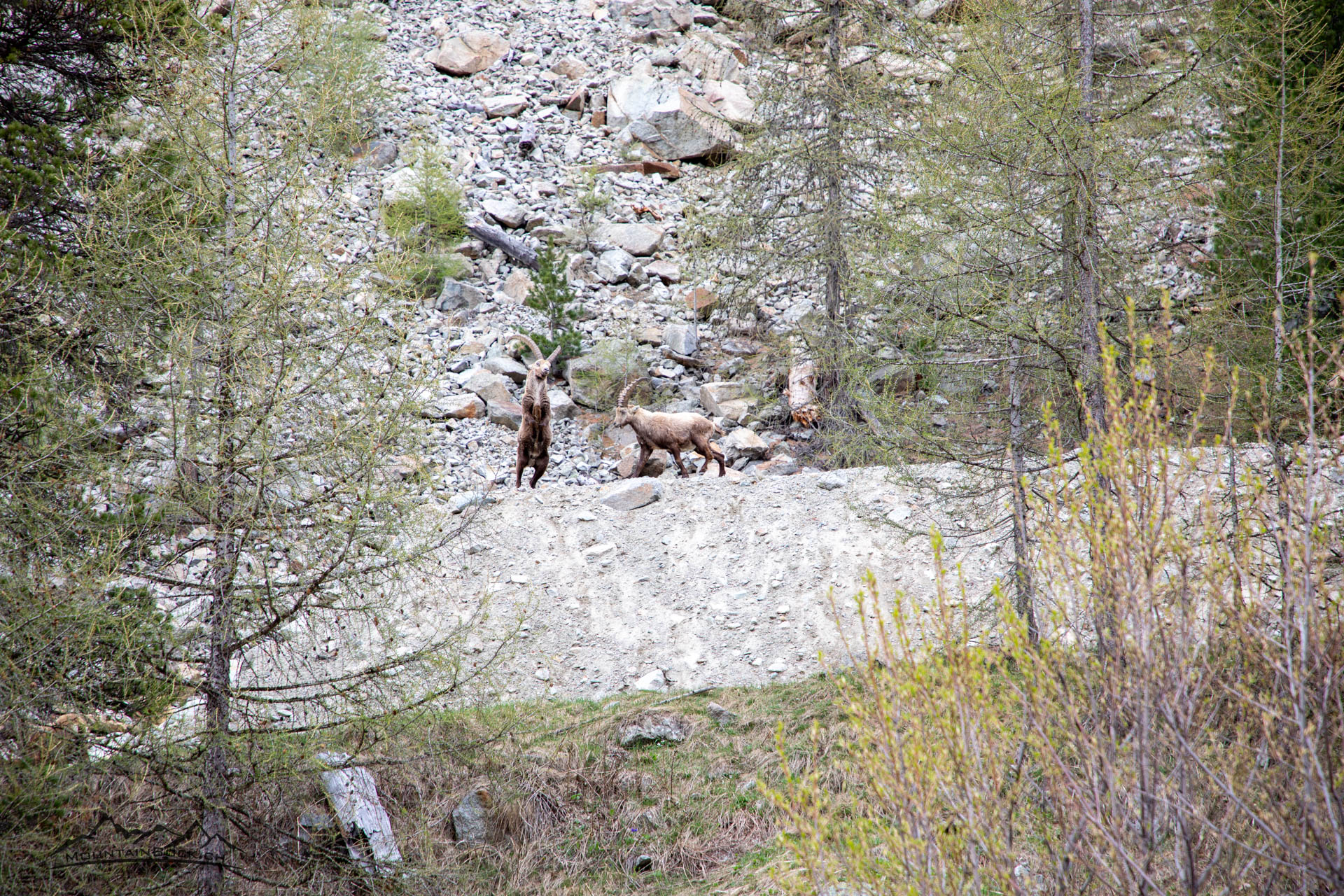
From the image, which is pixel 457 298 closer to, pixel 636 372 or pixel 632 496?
pixel 636 372

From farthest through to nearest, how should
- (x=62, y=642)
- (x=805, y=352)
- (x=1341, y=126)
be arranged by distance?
1. (x=805, y=352)
2. (x=1341, y=126)
3. (x=62, y=642)

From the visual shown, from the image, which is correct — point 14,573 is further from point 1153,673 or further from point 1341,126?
point 1341,126

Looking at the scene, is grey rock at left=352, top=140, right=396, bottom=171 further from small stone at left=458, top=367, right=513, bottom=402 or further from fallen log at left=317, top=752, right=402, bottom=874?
fallen log at left=317, top=752, right=402, bottom=874

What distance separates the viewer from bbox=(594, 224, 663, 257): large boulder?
24.7m

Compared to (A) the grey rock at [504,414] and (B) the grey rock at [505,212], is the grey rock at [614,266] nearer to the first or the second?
(B) the grey rock at [505,212]

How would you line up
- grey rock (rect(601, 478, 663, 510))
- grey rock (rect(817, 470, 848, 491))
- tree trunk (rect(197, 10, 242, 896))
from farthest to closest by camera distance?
grey rock (rect(601, 478, 663, 510)), grey rock (rect(817, 470, 848, 491)), tree trunk (rect(197, 10, 242, 896))

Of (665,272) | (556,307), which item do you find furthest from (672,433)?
(665,272)

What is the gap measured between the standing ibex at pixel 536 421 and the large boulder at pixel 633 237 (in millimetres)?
11889

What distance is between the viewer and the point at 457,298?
22391 mm

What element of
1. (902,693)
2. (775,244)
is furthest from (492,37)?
(902,693)

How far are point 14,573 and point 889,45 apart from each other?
10.0 metres

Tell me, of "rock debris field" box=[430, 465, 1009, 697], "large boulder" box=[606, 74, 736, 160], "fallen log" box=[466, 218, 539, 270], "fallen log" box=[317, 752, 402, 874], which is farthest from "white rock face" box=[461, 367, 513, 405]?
"fallen log" box=[317, 752, 402, 874]

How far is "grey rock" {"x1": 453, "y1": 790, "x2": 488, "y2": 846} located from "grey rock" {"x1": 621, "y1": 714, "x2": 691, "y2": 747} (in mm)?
1449

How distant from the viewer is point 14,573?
507 centimetres
